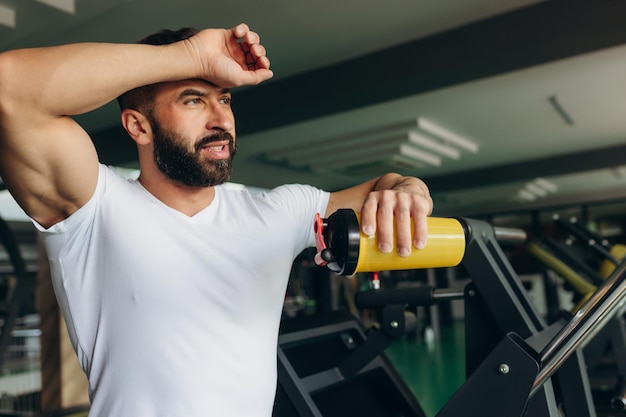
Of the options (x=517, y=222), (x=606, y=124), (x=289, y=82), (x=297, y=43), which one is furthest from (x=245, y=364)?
(x=517, y=222)

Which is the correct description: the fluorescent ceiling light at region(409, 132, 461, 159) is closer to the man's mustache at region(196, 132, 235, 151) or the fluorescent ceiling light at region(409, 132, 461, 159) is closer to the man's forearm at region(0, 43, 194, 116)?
the man's mustache at region(196, 132, 235, 151)

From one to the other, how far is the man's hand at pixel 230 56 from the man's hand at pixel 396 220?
394mm

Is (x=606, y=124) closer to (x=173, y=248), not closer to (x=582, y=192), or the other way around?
(x=582, y=192)

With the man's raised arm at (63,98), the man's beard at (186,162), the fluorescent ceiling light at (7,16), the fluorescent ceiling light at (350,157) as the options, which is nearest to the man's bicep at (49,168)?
the man's raised arm at (63,98)

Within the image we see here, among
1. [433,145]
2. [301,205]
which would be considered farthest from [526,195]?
[301,205]

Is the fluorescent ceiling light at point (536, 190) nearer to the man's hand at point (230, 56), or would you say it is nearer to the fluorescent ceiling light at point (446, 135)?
the fluorescent ceiling light at point (446, 135)

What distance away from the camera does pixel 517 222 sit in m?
14.6

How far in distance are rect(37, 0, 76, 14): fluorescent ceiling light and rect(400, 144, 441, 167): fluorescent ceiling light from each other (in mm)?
3733

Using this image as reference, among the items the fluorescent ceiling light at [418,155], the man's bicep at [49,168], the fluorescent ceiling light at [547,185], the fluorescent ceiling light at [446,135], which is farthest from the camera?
the fluorescent ceiling light at [547,185]

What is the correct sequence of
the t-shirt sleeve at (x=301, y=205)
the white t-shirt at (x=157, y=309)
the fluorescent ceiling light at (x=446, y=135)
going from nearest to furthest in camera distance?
the white t-shirt at (x=157, y=309) → the t-shirt sleeve at (x=301, y=205) → the fluorescent ceiling light at (x=446, y=135)

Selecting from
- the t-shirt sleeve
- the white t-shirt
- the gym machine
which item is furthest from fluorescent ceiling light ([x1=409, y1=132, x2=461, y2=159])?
the white t-shirt

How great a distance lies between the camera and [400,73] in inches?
143

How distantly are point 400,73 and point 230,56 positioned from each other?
9.19ft

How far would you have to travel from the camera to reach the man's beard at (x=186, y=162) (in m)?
1.07
